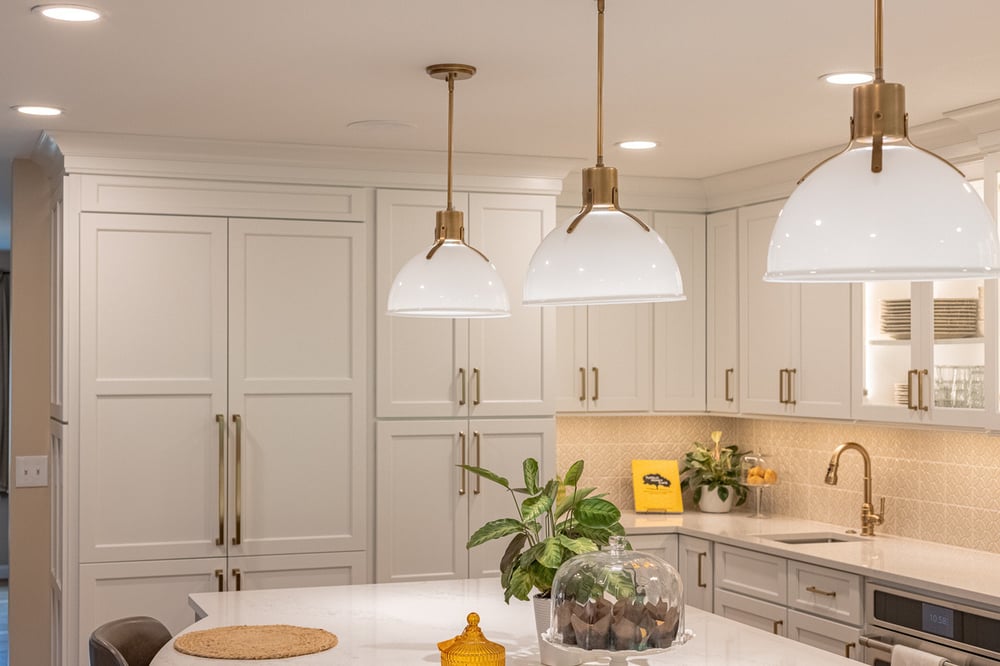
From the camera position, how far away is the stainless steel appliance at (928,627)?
3457 mm

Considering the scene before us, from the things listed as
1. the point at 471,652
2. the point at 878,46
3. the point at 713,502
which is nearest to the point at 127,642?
the point at 471,652


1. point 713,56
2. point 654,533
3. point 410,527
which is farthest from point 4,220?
point 713,56

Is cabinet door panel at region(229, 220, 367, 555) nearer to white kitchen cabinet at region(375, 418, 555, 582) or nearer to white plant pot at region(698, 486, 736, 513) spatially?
white kitchen cabinet at region(375, 418, 555, 582)

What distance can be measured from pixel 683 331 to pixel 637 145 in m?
1.26

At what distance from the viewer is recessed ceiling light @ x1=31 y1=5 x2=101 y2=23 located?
2689mm

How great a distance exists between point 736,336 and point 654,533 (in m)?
0.99

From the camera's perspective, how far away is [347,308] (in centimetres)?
462

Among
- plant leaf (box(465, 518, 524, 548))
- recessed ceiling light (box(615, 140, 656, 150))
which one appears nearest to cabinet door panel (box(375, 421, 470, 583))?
recessed ceiling light (box(615, 140, 656, 150))

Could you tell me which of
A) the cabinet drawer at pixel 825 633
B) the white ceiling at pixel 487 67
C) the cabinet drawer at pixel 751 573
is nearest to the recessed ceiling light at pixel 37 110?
the white ceiling at pixel 487 67

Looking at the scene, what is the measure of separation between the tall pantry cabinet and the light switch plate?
0.95ft

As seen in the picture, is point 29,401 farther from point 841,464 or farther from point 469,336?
point 841,464

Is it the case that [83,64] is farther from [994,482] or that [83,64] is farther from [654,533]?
[994,482]

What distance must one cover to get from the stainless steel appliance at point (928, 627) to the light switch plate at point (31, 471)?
10.6 ft

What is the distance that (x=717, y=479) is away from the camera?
17.9ft
